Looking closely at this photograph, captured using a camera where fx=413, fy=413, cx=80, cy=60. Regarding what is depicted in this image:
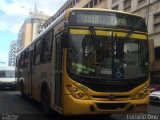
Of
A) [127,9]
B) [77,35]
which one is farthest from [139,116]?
[127,9]

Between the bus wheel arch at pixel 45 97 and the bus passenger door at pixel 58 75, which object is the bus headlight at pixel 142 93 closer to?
the bus passenger door at pixel 58 75

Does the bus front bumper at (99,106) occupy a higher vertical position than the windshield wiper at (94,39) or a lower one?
lower

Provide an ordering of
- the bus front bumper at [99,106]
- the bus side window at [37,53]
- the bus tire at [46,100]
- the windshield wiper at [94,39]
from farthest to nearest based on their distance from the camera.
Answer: the bus side window at [37,53]
the bus tire at [46,100]
the windshield wiper at [94,39]
the bus front bumper at [99,106]

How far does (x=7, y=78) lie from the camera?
3262cm

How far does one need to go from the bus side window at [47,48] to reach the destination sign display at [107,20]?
2183mm

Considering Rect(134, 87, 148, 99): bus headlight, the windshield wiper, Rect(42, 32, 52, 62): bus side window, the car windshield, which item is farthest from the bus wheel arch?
the car windshield


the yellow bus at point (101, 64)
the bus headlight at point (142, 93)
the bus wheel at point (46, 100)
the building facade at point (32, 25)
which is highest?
the building facade at point (32, 25)

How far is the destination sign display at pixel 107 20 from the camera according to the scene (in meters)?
11.1

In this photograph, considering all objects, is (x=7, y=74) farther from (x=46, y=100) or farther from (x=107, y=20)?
(x=107, y=20)

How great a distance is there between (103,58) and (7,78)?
896 inches

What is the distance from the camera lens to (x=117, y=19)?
11500mm

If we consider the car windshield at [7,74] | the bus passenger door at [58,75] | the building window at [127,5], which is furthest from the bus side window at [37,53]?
the building window at [127,5]

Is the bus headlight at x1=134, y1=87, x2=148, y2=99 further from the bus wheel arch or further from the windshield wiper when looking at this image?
the bus wheel arch

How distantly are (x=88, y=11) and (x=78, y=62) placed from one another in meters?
1.55
